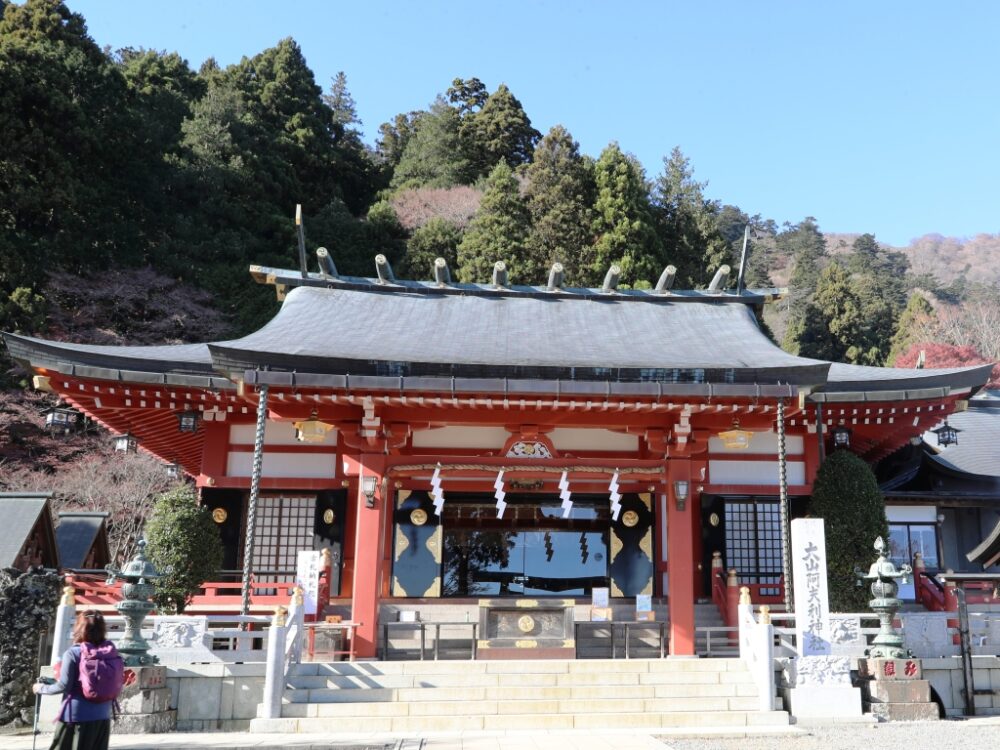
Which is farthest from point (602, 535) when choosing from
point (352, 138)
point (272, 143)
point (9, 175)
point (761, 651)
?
point (352, 138)

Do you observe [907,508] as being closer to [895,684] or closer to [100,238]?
[895,684]

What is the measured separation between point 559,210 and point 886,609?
107 feet

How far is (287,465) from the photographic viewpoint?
598 inches

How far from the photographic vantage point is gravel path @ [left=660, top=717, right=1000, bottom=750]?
8641 mm

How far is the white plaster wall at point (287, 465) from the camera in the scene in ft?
49.6

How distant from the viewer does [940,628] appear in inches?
484

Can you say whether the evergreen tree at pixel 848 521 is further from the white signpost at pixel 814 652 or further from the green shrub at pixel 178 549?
the green shrub at pixel 178 549

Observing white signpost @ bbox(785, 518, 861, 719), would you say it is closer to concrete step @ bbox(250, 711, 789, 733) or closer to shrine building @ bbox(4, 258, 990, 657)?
concrete step @ bbox(250, 711, 789, 733)

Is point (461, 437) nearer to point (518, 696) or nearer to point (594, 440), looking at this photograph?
point (594, 440)

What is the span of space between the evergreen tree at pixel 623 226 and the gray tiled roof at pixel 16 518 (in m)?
27.6

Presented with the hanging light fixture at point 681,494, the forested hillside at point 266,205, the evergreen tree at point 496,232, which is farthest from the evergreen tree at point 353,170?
the hanging light fixture at point 681,494

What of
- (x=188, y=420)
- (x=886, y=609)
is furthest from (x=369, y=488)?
(x=886, y=609)

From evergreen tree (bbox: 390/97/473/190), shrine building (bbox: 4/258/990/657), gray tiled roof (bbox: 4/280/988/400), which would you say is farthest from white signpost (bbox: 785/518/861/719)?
evergreen tree (bbox: 390/97/473/190)

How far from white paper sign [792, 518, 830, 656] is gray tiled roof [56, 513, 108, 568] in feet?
54.5
